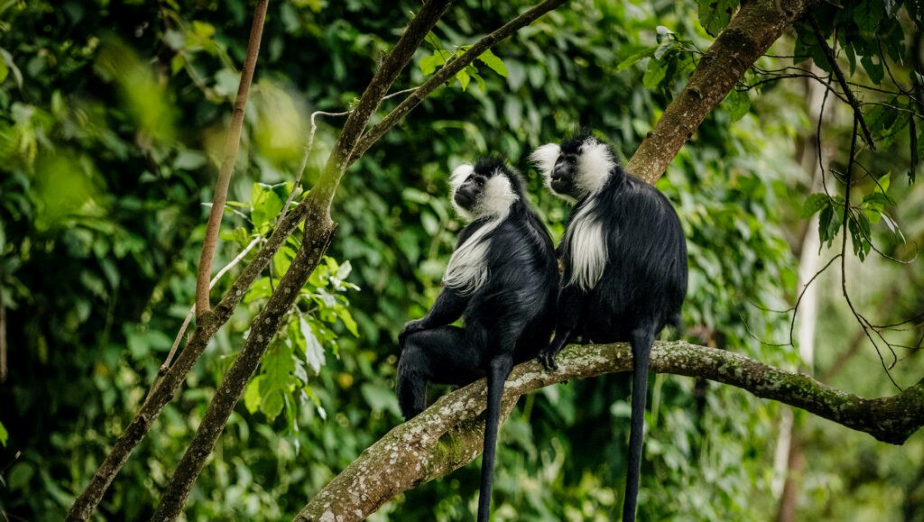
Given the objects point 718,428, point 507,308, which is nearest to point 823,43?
point 507,308

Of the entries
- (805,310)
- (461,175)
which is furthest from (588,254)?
(805,310)

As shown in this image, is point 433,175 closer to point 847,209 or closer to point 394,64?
point 847,209

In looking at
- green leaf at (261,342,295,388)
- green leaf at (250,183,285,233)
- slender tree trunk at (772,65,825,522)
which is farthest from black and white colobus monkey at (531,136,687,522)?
slender tree trunk at (772,65,825,522)

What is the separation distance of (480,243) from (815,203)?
969 millimetres

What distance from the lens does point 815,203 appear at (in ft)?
7.07

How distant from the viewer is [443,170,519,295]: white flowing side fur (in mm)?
2486

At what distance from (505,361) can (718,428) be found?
235 centimetres

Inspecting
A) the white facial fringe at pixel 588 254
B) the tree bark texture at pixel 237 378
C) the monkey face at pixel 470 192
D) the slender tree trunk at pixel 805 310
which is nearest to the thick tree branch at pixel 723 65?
the white facial fringe at pixel 588 254

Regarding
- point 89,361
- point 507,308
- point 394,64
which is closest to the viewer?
point 394,64

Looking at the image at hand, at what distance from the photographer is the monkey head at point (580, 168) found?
8.55 ft

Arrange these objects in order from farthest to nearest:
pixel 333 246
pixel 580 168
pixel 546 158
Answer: pixel 333 246 → pixel 546 158 → pixel 580 168

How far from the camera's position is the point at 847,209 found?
6.69 feet

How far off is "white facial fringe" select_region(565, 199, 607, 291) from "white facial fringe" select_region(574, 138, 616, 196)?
0.52 feet

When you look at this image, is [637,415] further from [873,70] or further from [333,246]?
[333,246]
